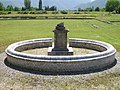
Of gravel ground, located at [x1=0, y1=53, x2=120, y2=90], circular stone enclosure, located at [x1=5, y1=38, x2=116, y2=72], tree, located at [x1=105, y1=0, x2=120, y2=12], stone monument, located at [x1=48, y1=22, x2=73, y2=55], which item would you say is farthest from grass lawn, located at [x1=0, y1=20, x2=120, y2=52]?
tree, located at [x1=105, y1=0, x2=120, y2=12]

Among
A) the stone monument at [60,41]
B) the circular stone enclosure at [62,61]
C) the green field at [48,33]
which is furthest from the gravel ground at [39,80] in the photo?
the green field at [48,33]

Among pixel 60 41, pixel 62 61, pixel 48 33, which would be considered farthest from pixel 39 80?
pixel 48 33

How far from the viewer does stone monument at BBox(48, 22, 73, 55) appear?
1512cm

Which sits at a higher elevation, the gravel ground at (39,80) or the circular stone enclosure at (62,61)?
the circular stone enclosure at (62,61)

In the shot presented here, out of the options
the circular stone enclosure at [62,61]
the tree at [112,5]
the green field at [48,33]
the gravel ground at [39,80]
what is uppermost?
the tree at [112,5]

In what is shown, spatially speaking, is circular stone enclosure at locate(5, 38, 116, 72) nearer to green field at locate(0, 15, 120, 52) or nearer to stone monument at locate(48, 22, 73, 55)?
stone monument at locate(48, 22, 73, 55)

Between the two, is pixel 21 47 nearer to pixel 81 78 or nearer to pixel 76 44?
pixel 76 44

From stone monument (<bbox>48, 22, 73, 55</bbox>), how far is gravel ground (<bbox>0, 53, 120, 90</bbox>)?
3.58 m

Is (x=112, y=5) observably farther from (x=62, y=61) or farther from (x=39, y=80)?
(x=39, y=80)

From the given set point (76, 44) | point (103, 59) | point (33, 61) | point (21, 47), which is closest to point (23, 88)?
A: point (33, 61)

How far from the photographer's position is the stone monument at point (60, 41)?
15125 mm

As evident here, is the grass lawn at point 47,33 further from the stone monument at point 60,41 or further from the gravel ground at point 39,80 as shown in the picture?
the gravel ground at point 39,80

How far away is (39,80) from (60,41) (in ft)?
15.6

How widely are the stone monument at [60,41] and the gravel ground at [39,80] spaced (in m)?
3.58
